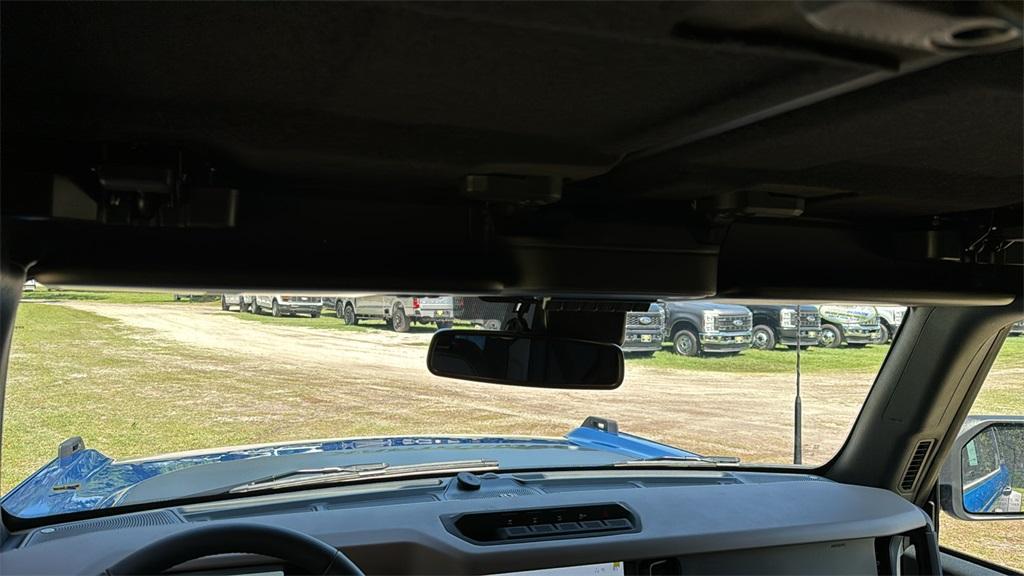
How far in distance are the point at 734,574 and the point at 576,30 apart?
9.21ft

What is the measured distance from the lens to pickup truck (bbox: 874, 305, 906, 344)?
160 inches

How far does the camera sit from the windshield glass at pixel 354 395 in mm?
3242

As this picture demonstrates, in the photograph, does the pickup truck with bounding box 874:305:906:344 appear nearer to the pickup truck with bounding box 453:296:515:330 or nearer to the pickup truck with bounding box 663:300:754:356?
the pickup truck with bounding box 663:300:754:356

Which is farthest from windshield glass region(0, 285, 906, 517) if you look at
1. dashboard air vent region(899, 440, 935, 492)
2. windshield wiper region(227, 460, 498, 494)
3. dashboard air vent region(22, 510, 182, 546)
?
dashboard air vent region(899, 440, 935, 492)

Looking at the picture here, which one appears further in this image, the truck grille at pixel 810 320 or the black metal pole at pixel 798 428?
the black metal pole at pixel 798 428

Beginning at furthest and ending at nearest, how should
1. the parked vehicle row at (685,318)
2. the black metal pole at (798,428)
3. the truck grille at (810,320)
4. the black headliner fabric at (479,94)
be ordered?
the black metal pole at (798,428), the truck grille at (810,320), the parked vehicle row at (685,318), the black headliner fabric at (479,94)

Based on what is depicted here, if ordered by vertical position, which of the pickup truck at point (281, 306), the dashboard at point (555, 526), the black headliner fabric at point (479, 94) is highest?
the black headliner fabric at point (479, 94)

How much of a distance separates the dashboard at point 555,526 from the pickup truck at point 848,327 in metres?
0.82

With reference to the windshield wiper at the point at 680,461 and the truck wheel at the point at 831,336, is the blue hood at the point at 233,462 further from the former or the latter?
the truck wheel at the point at 831,336

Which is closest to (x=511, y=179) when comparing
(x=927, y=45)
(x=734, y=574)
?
(x=927, y=45)

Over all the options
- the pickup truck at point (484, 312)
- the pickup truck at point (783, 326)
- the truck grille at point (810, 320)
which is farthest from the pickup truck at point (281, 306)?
the truck grille at point (810, 320)

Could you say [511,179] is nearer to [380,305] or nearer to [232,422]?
[380,305]

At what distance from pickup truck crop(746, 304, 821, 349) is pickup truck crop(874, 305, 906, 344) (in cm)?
32

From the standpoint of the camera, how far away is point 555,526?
3254 mm
